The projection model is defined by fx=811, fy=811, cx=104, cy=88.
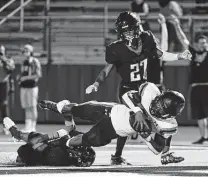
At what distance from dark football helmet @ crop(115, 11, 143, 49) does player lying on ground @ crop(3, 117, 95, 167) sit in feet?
5.13

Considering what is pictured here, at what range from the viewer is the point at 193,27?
2017cm

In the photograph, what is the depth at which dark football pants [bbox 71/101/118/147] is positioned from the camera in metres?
10.0

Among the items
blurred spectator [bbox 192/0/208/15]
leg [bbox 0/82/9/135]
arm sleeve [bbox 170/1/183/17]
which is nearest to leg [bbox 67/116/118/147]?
leg [bbox 0/82/9/135]

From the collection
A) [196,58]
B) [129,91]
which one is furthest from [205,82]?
[129,91]

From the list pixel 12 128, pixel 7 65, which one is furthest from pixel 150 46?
pixel 7 65

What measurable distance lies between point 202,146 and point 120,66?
14.3 feet

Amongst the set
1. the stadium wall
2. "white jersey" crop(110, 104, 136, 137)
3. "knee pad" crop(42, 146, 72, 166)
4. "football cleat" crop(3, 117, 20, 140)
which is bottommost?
the stadium wall

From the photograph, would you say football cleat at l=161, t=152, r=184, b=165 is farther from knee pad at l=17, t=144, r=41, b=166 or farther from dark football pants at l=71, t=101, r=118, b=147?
knee pad at l=17, t=144, r=41, b=166

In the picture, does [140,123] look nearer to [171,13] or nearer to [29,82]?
[29,82]

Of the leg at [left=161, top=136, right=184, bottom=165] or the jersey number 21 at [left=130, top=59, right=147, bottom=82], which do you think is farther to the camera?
the jersey number 21 at [left=130, top=59, right=147, bottom=82]

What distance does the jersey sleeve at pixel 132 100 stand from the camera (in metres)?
10.0

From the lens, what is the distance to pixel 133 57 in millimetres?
10781

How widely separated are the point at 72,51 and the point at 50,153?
35.5 ft

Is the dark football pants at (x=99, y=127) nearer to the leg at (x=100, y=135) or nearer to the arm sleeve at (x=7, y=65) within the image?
the leg at (x=100, y=135)
